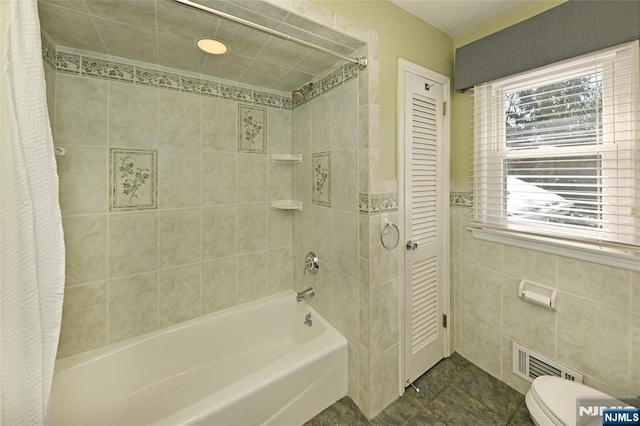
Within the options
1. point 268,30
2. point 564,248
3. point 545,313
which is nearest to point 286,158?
point 268,30

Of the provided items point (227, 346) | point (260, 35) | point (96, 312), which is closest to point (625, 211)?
point (260, 35)

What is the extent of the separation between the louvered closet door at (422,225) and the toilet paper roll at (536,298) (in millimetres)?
473

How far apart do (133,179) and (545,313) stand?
248 centimetres

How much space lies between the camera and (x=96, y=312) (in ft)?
4.79

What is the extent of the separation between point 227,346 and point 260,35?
6.30 feet

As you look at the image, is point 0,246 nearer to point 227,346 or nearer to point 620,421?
point 227,346

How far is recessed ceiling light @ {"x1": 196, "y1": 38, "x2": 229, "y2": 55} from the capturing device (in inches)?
52.0

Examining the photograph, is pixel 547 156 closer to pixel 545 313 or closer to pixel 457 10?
pixel 545 313

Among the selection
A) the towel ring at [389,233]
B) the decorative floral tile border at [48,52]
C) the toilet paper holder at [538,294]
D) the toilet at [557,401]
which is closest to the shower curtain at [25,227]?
the decorative floral tile border at [48,52]

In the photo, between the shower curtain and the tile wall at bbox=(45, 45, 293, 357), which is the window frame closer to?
the tile wall at bbox=(45, 45, 293, 357)

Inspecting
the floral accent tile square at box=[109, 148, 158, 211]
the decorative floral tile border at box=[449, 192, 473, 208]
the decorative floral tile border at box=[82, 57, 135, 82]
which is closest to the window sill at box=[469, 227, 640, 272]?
the decorative floral tile border at box=[449, 192, 473, 208]

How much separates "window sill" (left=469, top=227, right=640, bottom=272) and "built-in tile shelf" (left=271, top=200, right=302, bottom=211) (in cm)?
122

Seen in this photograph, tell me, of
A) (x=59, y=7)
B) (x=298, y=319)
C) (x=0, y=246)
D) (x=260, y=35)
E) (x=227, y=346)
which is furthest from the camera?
(x=298, y=319)

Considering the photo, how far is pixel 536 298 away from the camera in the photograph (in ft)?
4.67
